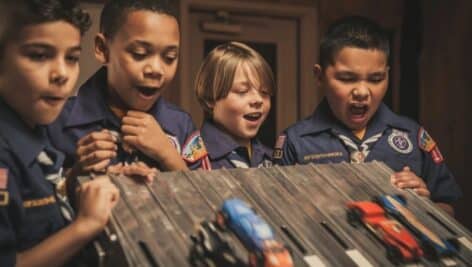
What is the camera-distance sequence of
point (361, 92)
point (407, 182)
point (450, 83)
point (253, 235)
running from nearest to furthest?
point (253, 235), point (407, 182), point (361, 92), point (450, 83)

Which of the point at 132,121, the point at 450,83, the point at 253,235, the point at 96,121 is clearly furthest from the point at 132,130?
the point at 450,83

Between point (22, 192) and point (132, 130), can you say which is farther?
point (132, 130)

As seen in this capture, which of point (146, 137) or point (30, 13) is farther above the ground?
point (30, 13)

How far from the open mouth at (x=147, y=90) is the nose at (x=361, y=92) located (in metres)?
0.60

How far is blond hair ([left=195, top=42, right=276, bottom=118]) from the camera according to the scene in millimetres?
1835

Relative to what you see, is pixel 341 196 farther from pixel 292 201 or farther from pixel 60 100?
pixel 60 100

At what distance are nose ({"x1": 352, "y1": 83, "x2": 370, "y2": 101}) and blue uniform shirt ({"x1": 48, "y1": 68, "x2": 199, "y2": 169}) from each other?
482 millimetres

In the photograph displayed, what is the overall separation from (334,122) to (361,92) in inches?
6.2

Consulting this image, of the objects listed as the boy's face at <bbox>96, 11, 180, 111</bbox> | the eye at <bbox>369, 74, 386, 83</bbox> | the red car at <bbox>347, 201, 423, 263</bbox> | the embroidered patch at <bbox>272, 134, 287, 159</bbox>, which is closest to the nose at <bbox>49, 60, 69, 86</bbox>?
the boy's face at <bbox>96, 11, 180, 111</bbox>

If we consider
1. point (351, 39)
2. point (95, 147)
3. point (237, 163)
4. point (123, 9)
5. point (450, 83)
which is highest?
point (123, 9)

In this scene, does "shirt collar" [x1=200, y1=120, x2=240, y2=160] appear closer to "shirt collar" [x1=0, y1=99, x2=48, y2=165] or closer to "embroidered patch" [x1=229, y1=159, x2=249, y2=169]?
"embroidered patch" [x1=229, y1=159, x2=249, y2=169]

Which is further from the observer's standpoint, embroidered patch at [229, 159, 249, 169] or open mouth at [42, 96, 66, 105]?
embroidered patch at [229, 159, 249, 169]

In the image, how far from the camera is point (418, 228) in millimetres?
1150

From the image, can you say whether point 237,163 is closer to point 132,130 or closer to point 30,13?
point 132,130
